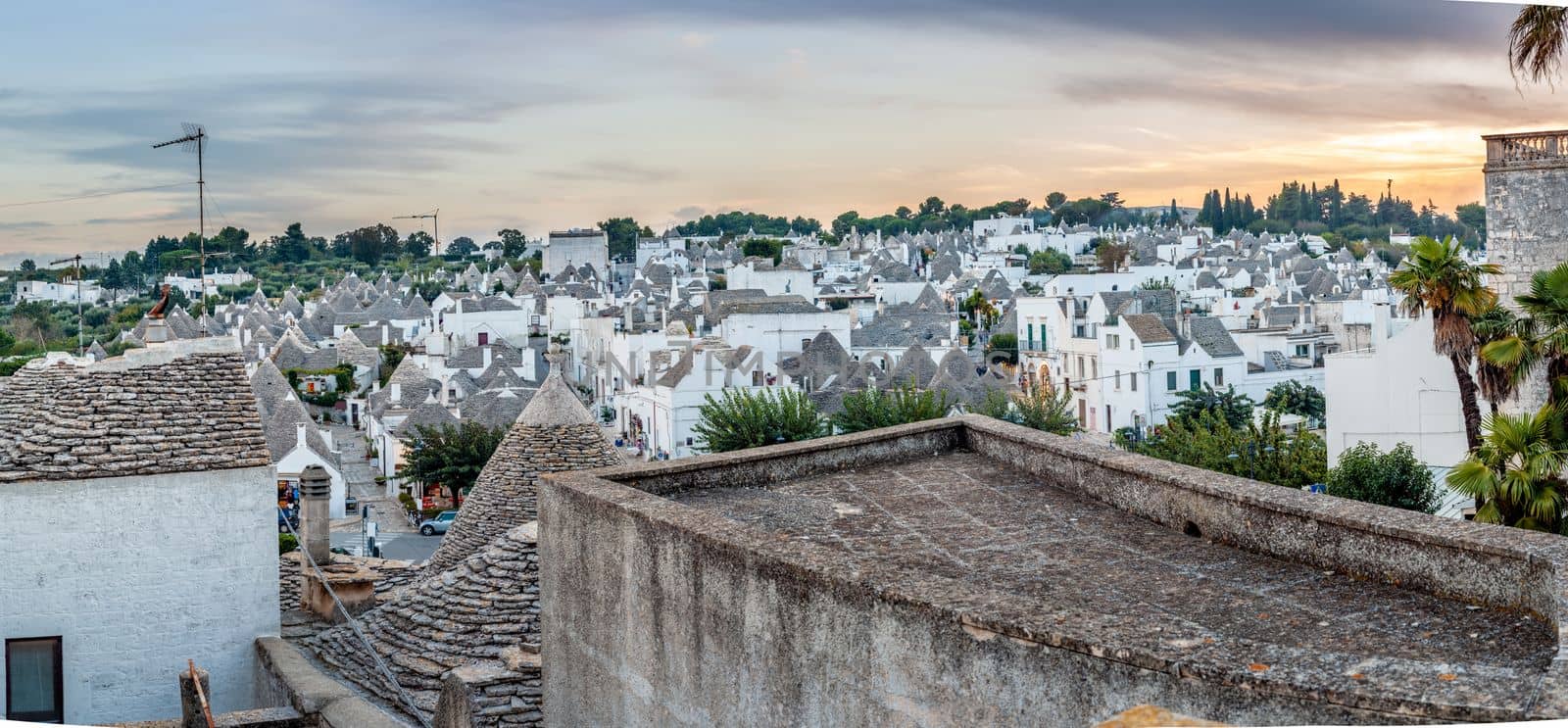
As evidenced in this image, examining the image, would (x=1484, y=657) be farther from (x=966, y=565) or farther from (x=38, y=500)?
(x=38, y=500)

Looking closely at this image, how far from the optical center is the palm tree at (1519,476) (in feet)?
27.6

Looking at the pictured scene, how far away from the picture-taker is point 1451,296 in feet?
37.4

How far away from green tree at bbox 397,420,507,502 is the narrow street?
881 millimetres

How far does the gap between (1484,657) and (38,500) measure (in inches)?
243

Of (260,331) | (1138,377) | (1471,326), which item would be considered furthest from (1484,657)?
(260,331)

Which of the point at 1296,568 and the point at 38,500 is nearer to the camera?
the point at 1296,568

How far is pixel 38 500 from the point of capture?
6785 millimetres

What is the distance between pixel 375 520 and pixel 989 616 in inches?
890

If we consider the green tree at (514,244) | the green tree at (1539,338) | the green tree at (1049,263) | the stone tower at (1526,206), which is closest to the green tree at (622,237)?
the green tree at (514,244)

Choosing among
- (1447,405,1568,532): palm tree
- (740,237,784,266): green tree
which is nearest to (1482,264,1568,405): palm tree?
(1447,405,1568,532): palm tree

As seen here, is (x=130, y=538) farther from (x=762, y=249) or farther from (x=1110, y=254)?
(x=762, y=249)

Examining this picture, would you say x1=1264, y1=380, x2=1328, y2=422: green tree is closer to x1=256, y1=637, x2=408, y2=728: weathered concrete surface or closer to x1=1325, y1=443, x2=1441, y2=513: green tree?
x1=1325, y1=443, x2=1441, y2=513: green tree

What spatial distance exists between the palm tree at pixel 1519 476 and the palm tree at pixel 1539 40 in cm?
232

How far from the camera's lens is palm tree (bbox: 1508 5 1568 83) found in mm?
7062
